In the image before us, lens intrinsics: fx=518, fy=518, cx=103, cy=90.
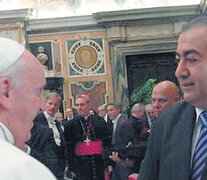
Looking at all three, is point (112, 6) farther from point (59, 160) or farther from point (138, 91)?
point (59, 160)

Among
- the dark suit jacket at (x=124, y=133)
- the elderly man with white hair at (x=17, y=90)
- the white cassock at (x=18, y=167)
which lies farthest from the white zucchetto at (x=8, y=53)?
the dark suit jacket at (x=124, y=133)

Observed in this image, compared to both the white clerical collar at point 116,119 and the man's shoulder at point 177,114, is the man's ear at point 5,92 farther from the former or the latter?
the white clerical collar at point 116,119

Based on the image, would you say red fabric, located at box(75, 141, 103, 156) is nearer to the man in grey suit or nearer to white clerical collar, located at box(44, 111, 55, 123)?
white clerical collar, located at box(44, 111, 55, 123)

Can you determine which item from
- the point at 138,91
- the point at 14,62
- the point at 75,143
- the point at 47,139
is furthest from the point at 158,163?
the point at 138,91

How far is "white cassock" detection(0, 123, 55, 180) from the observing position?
922 mm

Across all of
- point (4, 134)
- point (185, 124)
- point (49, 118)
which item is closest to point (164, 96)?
point (185, 124)

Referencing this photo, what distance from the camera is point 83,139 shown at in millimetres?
6898

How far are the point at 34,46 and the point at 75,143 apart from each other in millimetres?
7010

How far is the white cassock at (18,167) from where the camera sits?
92 centimetres

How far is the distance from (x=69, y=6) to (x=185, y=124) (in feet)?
39.5

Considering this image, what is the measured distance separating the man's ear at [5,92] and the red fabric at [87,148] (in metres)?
5.50

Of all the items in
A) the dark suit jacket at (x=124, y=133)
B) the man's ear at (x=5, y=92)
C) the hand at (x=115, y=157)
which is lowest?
the hand at (x=115, y=157)

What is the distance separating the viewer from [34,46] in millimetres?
13477

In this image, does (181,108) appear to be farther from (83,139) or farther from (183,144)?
(83,139)
